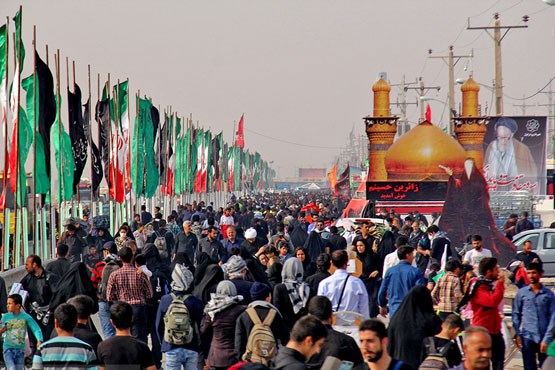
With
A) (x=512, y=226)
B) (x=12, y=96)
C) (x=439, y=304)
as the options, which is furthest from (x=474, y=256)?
(x=512, y=226)

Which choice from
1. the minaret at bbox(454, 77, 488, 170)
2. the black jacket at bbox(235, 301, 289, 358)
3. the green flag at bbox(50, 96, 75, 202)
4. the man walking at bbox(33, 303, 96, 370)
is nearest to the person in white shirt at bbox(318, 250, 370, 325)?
the black jacket at bbox(235, 301, 289, 358)

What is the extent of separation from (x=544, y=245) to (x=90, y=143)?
40.4ft

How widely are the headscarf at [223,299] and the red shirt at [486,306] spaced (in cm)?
229

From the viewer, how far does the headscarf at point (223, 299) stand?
876cm

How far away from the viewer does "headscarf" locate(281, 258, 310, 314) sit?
32.0ft

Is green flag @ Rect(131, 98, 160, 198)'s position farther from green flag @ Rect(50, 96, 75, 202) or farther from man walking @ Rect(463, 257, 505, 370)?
man walking @ Rect(463, 257, 505, 370)

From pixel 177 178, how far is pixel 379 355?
4330 cm

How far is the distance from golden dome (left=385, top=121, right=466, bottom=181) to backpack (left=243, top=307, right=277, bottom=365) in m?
51.6

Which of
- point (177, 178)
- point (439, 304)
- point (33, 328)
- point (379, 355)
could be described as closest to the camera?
point (379, 355)

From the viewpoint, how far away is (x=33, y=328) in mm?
9625

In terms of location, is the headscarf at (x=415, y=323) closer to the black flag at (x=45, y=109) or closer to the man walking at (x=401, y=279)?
the man walking at (x=401, y=279)

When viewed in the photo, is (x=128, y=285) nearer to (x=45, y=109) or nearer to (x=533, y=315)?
(x=533, y=315)

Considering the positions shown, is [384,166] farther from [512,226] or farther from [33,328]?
[33,328]

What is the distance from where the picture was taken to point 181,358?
909cm
